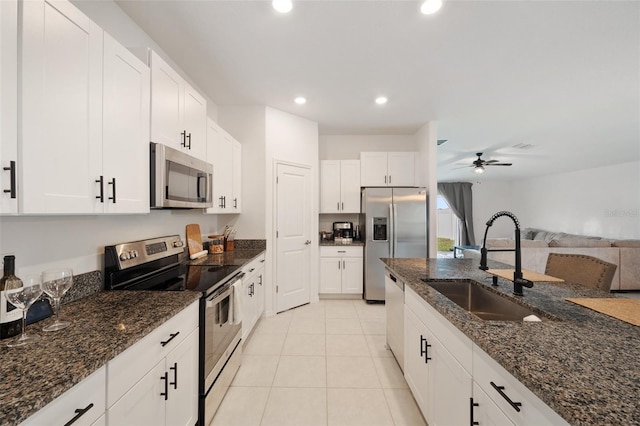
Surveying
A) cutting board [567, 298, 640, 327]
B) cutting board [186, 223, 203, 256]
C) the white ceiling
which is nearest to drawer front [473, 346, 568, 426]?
cutting board [567, 298, 640, 327]

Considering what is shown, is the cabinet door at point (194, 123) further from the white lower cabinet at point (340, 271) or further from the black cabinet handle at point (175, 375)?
the white lower cabinet at point (340, 271)

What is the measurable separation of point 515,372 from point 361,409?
4.54 feet

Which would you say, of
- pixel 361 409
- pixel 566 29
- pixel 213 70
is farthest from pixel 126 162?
pixel 566 29

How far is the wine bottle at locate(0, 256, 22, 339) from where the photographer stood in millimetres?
900

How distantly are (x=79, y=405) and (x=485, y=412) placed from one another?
137 centimetres

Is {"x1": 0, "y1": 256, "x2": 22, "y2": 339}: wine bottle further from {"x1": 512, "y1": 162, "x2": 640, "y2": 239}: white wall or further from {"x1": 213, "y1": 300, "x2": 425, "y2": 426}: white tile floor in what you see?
{"x1": 512, "y1": 162, "x2": 640, "y2": 239}: white wall

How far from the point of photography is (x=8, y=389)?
64 centimetres

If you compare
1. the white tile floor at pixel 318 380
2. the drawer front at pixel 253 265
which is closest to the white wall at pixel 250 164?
the drawer front at pixel 253 265

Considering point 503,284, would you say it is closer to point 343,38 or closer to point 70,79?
point 343,38

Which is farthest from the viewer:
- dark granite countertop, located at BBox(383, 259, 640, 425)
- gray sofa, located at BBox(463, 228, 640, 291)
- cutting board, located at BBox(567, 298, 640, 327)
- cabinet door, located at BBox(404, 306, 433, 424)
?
gray sofa, located at BBox(463, 228, 640, 291)

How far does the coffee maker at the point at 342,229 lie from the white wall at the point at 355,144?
3.82 feet

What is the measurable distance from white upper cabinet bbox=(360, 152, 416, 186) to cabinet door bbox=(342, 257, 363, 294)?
1.27 metres

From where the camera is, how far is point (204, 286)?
5.25 feet

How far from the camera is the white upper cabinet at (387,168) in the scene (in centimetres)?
413
